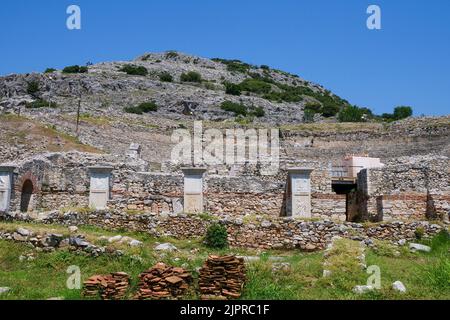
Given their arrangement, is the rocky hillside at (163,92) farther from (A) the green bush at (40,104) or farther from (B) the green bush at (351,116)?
(B) the green bush at (351,116)

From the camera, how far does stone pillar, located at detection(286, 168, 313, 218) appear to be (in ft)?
56.9

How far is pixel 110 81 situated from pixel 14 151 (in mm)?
56395

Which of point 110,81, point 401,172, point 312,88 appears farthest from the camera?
point 312,88

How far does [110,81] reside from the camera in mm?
82062

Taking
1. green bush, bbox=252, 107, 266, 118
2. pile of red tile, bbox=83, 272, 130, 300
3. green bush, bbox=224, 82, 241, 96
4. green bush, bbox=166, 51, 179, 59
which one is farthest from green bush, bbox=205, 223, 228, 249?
green bush, bbox=166, 51, 179, 59

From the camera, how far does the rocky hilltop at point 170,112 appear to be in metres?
40.7

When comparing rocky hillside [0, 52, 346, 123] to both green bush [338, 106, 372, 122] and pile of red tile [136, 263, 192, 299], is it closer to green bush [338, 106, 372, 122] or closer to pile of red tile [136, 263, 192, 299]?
green bush [338, 106, 372, 122]

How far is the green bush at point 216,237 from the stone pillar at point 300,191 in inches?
195

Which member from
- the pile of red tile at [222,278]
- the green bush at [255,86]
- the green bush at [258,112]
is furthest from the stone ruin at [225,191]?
the green bush at [255,86]

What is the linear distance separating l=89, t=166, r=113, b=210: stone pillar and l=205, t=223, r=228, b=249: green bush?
5988mm
